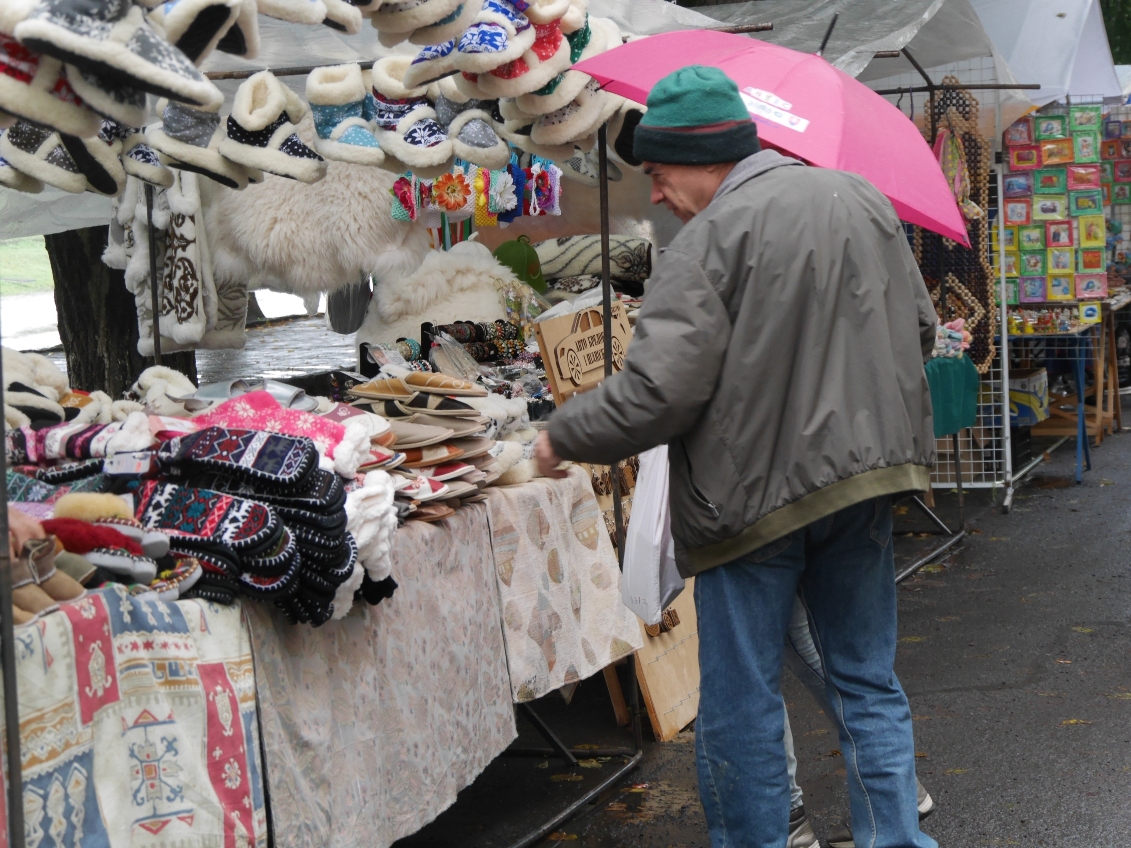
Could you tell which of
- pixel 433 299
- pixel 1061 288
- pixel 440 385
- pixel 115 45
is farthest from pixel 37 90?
pixel 1061 288

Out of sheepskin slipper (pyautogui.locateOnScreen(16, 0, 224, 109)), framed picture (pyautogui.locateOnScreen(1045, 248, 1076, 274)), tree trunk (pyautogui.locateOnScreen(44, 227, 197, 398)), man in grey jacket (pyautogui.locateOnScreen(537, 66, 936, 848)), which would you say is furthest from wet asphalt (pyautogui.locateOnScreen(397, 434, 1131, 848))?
tree trunk (pyautogui.locateOnScreen(44, 227, 197, 398))

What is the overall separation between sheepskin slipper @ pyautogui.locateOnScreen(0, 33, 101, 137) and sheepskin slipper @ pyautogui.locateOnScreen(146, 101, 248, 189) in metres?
1.58

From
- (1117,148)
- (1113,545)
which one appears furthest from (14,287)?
(1113,545)

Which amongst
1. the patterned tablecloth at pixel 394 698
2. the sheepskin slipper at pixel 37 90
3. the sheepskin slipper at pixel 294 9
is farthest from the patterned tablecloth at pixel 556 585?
the sheepskin slipper at pixel 37 90

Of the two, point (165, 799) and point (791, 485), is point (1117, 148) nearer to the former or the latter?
point (791, 485)

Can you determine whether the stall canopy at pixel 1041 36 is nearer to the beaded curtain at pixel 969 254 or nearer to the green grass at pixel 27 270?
the beaded curtain at pixel 969 254

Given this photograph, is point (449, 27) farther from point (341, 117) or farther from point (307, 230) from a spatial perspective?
point (307, 230)

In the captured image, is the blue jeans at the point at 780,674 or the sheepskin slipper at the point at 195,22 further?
the blue jeans at the point at 780,674

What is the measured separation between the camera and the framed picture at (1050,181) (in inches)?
308

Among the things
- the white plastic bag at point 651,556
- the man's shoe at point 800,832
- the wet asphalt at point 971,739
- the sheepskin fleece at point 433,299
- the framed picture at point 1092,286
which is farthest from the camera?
the framed picture at point 1092,286

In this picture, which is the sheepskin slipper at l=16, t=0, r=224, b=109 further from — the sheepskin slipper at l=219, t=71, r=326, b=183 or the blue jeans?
the sheepskin slipper at l=219, t=71, r=326, b=183

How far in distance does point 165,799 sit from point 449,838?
1.63 meters

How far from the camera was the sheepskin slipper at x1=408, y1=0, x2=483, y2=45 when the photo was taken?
2621mm

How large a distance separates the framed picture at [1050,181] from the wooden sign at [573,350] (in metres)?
4.52
